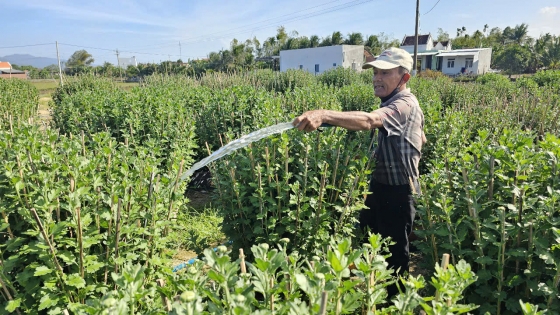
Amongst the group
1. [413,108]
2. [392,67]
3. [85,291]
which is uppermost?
[392,67]

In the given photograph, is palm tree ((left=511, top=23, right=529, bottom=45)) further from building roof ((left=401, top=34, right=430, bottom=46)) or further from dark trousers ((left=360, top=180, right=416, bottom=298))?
dark trousers ((left=360, top=180, right=416, bottom=298))

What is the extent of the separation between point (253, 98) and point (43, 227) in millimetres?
5404

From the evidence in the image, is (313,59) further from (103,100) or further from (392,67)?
(392,67)

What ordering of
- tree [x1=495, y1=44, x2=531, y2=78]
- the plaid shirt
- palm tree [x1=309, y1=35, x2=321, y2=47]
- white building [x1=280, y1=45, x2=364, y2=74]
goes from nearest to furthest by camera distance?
the plaid shirt
white building [x1=280, y1=45, x2=364, y2=74]
tree [x1=495, y1=44, x2=531, y2=78]
palm tree [x1=309, y1=35, x2=321, y2=47]

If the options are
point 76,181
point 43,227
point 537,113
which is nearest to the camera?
point 43,227

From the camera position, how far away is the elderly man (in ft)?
9.18

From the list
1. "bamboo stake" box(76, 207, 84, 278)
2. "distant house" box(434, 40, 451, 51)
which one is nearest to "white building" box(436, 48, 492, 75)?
"distant house" box(434, 40, 451, 51)

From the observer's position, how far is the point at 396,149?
115 inches

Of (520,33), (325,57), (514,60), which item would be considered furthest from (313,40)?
(520,33)

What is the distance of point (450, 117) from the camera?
512cm

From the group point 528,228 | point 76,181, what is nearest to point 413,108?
point 528,228

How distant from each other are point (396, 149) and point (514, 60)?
202 feet

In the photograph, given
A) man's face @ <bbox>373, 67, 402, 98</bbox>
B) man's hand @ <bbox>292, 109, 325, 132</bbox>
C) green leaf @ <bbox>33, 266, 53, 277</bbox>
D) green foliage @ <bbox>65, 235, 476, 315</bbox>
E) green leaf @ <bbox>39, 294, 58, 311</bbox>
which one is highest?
man's face @ <bbox>373, 67, 402, 98</bbox>

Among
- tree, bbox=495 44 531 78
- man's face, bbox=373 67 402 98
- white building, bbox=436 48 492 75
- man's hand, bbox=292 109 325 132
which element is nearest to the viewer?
man's hand, bbox=292 109 325 132
